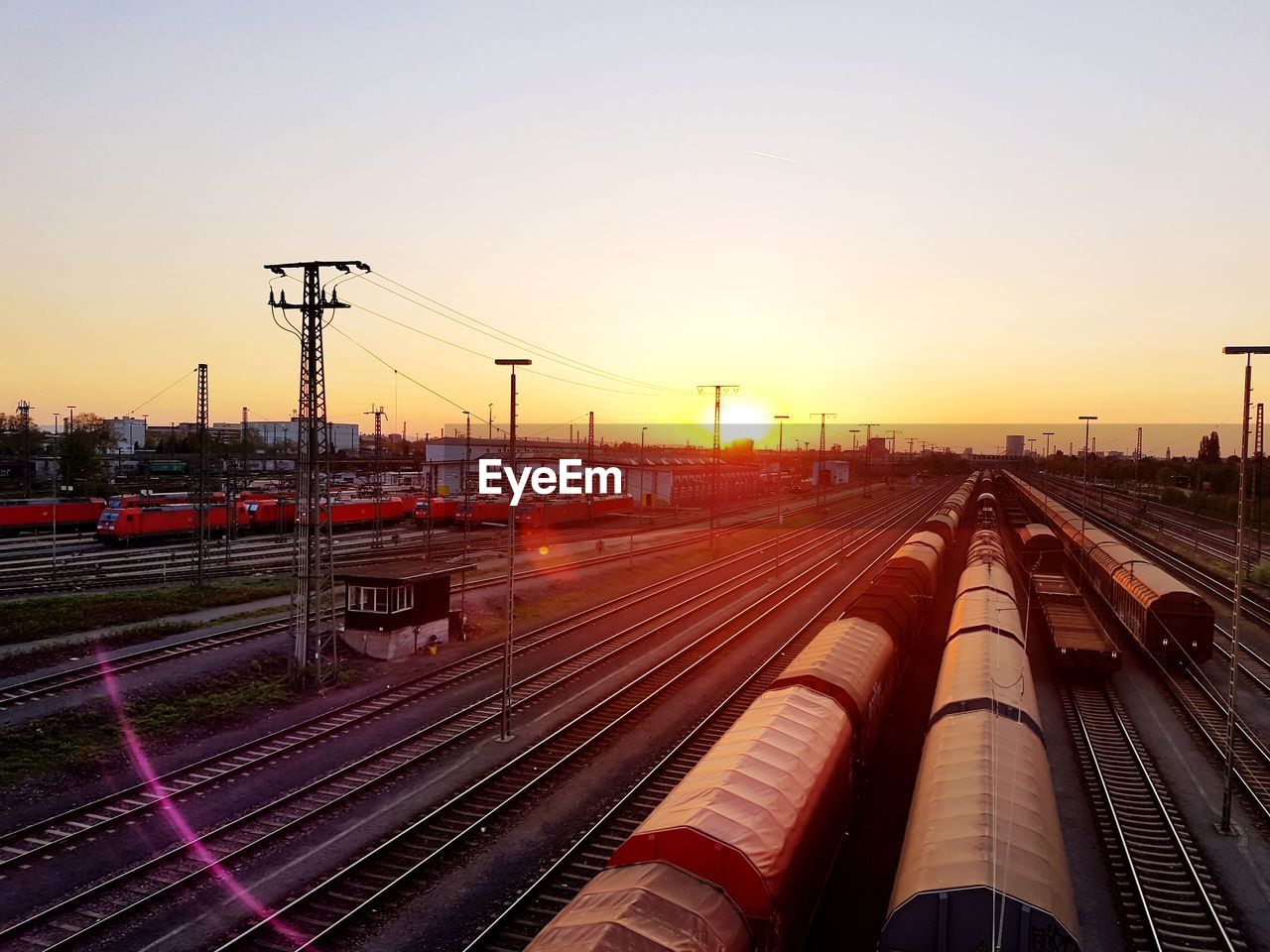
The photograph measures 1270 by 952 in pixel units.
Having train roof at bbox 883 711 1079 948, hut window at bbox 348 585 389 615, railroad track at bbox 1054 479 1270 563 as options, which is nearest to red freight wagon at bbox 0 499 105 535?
hut window at bbox 348 585 389 615

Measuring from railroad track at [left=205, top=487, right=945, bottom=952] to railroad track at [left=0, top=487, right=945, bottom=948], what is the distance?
2217 millimetres

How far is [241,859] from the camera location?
15.0 metres

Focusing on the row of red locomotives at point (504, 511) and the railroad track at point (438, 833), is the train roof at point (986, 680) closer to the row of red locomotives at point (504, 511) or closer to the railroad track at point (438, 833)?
the railroad track at point (438, 833)

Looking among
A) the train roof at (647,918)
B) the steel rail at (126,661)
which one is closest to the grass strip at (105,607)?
the steel rail at (126,661)

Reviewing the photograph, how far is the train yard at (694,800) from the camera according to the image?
34.1 ft

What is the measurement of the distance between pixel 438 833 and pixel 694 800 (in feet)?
24.9

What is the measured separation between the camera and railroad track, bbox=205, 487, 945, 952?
12.9 m

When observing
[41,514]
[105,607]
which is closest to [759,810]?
[105,607]

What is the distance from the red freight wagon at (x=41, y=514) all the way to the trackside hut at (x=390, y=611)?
41.2 meters

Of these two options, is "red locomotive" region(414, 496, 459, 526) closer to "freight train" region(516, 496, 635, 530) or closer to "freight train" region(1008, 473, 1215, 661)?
"freight train" region(516, 496, 635, 530)

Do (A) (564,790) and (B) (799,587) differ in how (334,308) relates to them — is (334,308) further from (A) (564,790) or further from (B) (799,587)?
(B) (799,587)

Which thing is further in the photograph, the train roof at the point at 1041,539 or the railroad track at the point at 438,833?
Result: the train roof at the point at 1041,539

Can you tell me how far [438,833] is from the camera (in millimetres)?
16125

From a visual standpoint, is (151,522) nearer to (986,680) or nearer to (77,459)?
(77,459)
